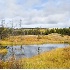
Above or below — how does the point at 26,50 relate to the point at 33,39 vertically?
below

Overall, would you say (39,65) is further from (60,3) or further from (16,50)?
(60,3)

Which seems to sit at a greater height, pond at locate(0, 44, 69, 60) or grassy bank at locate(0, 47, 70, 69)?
pond at locate(0, 44, 69, 60)

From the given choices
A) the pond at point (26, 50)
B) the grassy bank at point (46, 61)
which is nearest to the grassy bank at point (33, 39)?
the pond at point (26, 50)

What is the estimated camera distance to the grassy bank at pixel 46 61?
5367 mm

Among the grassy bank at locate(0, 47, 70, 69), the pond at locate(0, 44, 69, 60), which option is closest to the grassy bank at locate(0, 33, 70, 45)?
the pond at locate(0, 44, 69, 60)

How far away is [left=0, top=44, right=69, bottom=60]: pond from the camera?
5.83 metres

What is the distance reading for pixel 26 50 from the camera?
648 centimetres

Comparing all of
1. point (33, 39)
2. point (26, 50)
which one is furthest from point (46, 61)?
point (26, 50)

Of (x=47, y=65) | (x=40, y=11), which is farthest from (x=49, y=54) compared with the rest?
(x=40, y=11)

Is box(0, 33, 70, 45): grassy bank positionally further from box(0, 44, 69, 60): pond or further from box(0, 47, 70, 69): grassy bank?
box(0, 47, 70, 69): grassy bank

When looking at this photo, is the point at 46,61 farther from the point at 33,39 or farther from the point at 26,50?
the point at 26,50

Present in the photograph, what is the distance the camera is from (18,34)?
18.4ft

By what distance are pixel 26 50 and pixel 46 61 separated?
895 millimetres

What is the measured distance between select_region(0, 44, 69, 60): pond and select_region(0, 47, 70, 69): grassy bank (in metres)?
0.13
